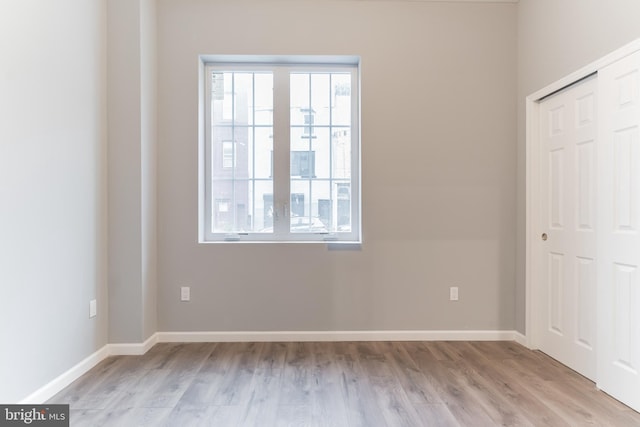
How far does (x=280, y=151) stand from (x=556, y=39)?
2.33 m

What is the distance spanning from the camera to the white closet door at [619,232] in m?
2.14

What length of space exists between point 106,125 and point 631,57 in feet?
11.5

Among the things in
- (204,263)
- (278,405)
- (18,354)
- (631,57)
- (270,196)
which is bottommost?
(278,405)

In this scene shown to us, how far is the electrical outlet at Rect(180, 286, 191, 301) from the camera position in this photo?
130 inches

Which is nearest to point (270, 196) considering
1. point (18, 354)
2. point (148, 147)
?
point (148, 147)

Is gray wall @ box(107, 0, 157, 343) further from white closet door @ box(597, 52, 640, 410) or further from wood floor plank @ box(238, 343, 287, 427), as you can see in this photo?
white closet door @ box(597, 52, 640, 410)

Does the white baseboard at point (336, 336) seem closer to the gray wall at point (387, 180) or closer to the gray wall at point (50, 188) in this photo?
the gray wall at point (387, 180)

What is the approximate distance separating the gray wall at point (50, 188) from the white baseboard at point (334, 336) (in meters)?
0.68

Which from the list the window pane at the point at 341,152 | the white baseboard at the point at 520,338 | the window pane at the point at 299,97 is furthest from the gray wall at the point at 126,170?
the white baseboard at the point at 520,338

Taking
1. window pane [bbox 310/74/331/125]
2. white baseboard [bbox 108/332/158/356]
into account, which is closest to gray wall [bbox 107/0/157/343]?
white baseboard [bbox 108/332/158/356]

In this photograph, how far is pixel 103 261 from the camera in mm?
2877

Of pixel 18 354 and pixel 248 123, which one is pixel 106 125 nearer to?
pixel 248 123

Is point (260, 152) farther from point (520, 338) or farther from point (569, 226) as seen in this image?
point (520, 338)

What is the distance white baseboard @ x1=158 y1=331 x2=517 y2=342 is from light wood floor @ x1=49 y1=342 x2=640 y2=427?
127mm
